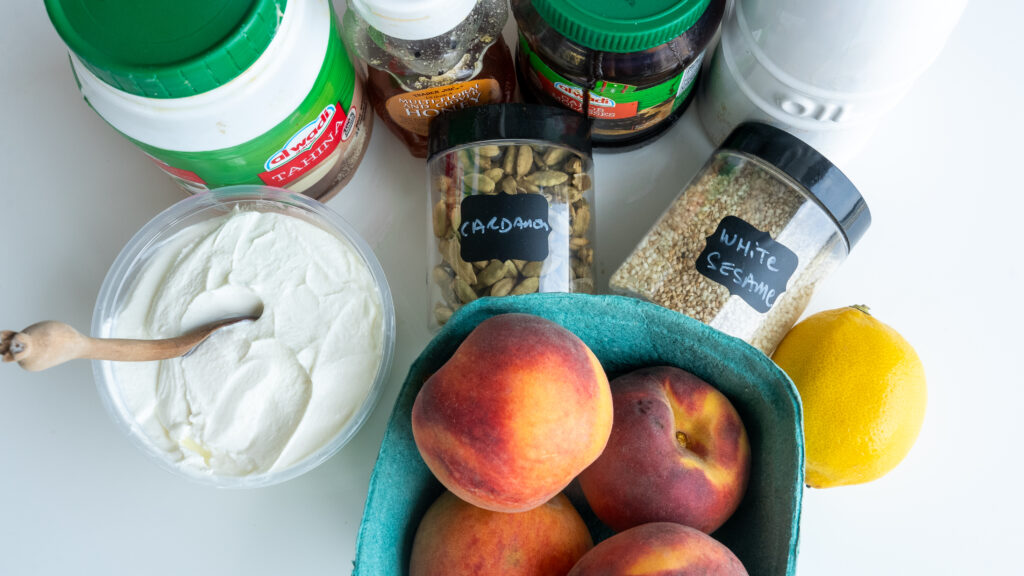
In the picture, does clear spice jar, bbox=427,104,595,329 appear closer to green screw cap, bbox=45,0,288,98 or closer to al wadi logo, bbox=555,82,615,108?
al wadi logo, bbox=555,82,615,108

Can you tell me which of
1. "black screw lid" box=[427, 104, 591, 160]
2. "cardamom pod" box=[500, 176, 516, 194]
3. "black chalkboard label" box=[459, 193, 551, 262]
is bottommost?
"black chalkboard label" box=[459, 193, 551, 262]

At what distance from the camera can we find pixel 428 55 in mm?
675

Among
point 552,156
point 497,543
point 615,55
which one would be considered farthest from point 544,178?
point 497,543

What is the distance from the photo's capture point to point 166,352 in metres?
0.63

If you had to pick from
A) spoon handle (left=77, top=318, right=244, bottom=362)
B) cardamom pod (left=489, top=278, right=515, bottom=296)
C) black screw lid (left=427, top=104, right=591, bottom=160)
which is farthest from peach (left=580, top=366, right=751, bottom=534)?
spoon handle (left=77, top=318, right=244, bottom=362)

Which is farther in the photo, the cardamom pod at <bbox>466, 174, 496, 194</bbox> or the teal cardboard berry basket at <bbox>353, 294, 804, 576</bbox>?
the cardamom pod at <bbox>466, 174, 496, 194</bbox>

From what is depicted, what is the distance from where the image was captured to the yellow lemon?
2.15 ft

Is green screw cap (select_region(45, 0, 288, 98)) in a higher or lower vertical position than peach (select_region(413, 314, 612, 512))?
higher

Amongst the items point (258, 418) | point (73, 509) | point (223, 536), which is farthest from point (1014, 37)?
point (73, 509)

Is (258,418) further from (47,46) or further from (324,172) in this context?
(47,46)

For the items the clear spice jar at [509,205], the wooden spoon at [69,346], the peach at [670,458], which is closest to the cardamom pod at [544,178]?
the clear spice jar at [509,205]

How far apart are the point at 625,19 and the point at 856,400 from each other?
0.39 meters

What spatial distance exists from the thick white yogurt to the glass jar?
0.22 feet

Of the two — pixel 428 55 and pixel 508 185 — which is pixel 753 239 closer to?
pixel 508 185
